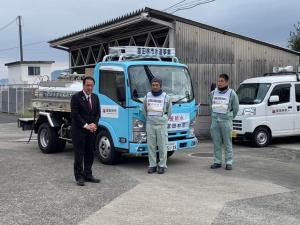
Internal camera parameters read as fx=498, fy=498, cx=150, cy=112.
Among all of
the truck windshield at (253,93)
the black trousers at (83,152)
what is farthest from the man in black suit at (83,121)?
the truck windshield at (253,93)

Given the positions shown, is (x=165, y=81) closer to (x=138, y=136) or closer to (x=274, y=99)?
(x=138, y=136)

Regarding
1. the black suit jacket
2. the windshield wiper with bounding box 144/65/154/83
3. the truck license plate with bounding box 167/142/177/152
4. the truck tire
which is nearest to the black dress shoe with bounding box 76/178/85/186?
the black suit jacket

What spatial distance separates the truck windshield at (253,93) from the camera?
14.7 metres

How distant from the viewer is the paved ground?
6.54 meters

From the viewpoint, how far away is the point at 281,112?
14.9 m

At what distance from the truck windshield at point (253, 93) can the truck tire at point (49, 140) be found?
Result: 5.67m

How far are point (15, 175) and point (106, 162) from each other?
2.00 m

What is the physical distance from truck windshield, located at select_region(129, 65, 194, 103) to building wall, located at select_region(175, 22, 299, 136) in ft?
16.9

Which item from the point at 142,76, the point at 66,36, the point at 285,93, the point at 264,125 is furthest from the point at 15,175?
the point at 66,36

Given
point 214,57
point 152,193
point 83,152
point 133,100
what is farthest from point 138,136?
point 214,57

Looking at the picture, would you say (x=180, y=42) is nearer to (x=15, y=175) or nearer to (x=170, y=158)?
(x=170, y=158)

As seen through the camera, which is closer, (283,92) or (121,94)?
(121,94)

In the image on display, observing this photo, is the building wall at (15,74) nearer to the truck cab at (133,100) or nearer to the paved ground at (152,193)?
the paved ground at (152,193)

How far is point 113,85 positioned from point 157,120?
141cm
